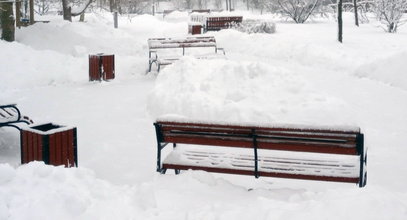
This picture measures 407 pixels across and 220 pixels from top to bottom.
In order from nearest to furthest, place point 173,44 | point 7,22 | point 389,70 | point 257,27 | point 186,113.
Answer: point 186,113
point 389,70
point 7,22
point 173,44
point 257,27

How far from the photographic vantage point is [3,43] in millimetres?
15930

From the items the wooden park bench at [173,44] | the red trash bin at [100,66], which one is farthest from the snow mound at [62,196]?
the wooden park bench at [173,44]

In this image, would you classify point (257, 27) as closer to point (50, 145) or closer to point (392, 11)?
point (392, 11)

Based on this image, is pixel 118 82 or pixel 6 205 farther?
pixel 118 82

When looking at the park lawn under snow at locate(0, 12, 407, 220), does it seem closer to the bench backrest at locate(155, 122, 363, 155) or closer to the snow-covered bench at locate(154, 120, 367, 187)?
the snow-covered bench at locate(154, 120, 367, 187)

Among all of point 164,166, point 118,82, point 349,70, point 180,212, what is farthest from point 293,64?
point 180,212

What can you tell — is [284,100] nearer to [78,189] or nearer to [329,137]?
[329,137]

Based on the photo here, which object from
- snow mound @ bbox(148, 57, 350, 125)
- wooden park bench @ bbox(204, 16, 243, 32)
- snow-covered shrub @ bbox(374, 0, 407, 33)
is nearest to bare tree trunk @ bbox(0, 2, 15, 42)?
snow mound @ bbox(148, 57, 350, 125)

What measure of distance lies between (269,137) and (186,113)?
13.1ft

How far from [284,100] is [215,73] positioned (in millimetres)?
1672

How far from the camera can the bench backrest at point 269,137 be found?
532 cm

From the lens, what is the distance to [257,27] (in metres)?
28.8

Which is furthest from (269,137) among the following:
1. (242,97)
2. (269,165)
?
(242,97)

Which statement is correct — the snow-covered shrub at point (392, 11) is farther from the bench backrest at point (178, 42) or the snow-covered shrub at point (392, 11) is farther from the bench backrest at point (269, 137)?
the bench backrest at point (269, 137)
